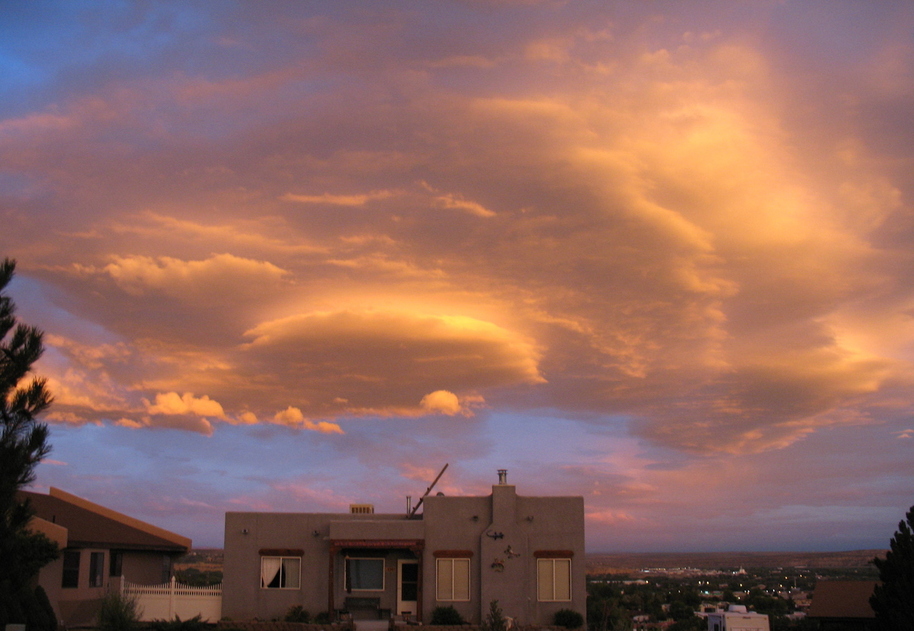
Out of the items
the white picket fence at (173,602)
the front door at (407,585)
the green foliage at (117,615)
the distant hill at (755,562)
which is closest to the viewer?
the green foliage at (117,615)

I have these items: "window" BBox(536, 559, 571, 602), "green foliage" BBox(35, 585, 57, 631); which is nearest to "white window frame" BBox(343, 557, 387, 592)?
"window" BBox(536, 559, 571, 602)

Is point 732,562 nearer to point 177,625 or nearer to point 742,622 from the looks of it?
point 742,622

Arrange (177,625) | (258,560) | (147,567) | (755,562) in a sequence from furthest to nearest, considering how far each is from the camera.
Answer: (755,562) → (147,567) → (258,560) → (177,625)

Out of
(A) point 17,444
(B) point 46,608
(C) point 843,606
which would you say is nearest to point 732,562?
(C) point 843,606

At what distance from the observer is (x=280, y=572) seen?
28250 mm

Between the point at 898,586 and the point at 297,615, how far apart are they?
18.4 metres

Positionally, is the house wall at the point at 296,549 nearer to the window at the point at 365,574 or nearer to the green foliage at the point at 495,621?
the window at the point at 365,574

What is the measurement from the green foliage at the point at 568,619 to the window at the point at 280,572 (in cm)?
865

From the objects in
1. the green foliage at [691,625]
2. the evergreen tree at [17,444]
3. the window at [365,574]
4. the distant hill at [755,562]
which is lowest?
the distant hill at [755,562]

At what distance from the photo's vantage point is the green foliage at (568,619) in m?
26.4

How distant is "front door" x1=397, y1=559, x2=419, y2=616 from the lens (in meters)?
27.9

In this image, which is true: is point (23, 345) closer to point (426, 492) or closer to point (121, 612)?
point (121, 612)

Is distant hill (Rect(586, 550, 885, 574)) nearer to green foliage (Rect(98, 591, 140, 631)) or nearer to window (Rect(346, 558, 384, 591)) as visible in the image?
window (Rect(346, 558, 384, 591))

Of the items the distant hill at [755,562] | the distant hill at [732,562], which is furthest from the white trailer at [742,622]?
the distant hill at [755,562]
